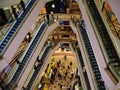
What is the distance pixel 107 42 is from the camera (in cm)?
984

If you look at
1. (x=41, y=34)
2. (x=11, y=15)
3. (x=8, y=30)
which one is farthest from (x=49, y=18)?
(x=8, y=30)

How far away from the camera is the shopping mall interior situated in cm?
951

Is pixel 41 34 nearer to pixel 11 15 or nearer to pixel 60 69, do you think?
pixel 11 15

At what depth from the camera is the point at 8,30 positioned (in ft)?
38.0

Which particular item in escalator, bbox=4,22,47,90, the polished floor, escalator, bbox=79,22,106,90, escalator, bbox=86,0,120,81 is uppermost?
escalator, bbox=86,0,120,81

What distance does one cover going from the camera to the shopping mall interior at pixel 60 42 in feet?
31.2

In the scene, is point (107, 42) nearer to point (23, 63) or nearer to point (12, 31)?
point (12, 31)

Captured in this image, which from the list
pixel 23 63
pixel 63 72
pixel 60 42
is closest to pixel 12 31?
pixel 23 63

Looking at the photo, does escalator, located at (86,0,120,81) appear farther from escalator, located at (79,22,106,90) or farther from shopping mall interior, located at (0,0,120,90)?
escalator, located at (79,22,106,90)

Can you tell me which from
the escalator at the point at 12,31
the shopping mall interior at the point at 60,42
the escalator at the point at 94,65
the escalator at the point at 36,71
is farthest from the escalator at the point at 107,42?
the escalator at the point at 36,71

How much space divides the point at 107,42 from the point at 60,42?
1509 cm

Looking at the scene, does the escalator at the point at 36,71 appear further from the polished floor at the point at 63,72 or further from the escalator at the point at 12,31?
the escalator at the point at 12,31

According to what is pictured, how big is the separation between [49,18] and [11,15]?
270 inches

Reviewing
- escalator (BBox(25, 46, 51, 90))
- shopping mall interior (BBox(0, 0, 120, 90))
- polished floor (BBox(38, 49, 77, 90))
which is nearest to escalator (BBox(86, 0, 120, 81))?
shopping mall interior (BBox(0, 0, 120, 90))
